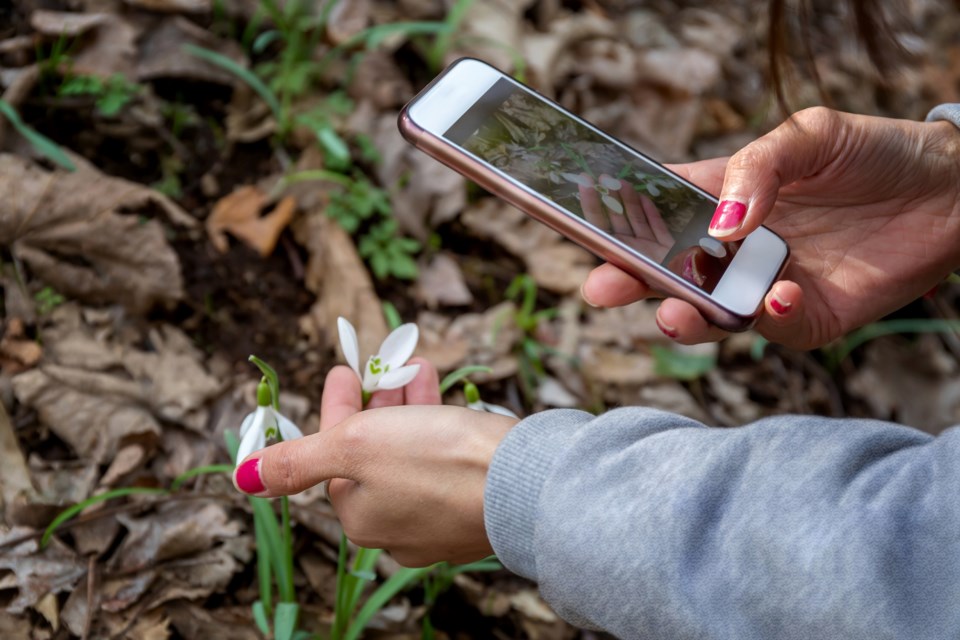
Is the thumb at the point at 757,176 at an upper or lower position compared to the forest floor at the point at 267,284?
upper

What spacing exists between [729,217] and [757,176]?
85mm

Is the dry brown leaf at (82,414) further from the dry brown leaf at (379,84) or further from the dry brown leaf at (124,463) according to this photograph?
the dry brown leaf at (379,84)

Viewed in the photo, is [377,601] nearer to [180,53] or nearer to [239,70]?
[239,70]

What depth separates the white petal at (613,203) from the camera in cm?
158

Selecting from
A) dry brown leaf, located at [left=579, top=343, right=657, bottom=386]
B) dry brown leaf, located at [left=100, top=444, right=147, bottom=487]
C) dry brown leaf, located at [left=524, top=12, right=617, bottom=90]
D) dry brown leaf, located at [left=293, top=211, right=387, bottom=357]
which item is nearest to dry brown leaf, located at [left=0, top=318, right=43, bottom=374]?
dry brown leaf, located at [left=100, top=444, right=147, bottom=487]

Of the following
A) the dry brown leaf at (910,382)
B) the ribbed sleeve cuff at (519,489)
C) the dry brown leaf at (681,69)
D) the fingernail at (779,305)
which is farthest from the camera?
the dry brown leaf at (681,69)

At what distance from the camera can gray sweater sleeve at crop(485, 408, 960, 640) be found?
39.1 inches

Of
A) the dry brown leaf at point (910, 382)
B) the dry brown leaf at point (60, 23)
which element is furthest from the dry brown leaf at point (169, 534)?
the dry brown leaf at point (910, 382)

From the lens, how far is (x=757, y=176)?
143 cm

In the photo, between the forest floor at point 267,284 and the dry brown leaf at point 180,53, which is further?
the dry brown leaf at point 180,53

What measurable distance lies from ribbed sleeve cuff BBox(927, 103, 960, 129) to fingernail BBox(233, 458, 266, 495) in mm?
1523

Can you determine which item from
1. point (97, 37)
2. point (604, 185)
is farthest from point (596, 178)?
point (97, 37)

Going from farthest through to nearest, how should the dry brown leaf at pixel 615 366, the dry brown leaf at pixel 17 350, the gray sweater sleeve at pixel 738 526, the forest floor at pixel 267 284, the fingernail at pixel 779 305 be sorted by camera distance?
the dry brown leaf at pixel 615 366
the dry brown leaf at pixel 17 350
the forest floor at pixel 267 284
the fingernail at pixel 779 305
the gray sweater sleeve at pixel 738 526

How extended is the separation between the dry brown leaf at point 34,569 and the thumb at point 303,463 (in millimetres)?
576
